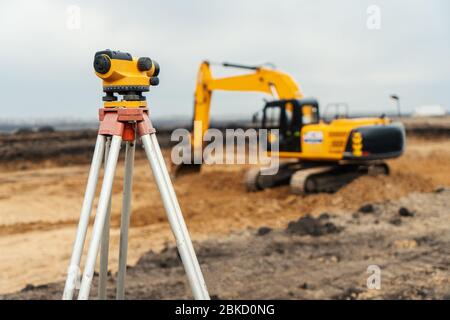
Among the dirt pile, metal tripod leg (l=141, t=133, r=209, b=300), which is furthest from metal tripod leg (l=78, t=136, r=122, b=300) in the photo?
the dirt pile

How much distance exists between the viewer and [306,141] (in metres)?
12.8

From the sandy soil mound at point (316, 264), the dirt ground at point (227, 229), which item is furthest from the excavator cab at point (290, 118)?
the sandy soil mound at point (316, 264)

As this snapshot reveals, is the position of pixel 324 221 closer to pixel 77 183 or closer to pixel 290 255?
pixel 290 255

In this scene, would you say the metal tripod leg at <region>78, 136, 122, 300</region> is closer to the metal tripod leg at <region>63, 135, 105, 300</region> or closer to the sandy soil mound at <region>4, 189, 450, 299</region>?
the metal tripod leg at <region>63, 135, 105, 300</region>

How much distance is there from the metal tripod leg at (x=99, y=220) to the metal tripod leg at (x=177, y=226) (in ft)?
0.68

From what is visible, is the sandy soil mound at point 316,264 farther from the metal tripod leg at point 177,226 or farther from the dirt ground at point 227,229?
the metal tripod leg at point 177,226

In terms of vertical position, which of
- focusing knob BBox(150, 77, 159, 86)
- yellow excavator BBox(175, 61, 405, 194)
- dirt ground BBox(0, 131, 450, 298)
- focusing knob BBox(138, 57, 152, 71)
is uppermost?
focusing knob BBox(138, 57, 152, 71)

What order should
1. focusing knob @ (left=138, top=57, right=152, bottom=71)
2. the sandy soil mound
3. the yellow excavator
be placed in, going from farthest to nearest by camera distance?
→ the yellow excavator < the sandy soil mound < focusing knob @ (left=138, top=57, right=152, bottom=71)

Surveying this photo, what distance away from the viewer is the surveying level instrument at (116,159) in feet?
8.21

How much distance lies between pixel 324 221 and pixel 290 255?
238 centimetres

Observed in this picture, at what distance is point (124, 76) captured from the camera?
281 centimetres

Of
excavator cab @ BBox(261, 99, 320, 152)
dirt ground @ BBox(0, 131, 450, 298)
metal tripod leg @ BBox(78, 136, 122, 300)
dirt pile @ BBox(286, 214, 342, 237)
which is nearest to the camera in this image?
metal tripod leg @ BBox(78, 136, 122, 300)

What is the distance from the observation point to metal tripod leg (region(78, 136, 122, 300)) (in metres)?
2.41
